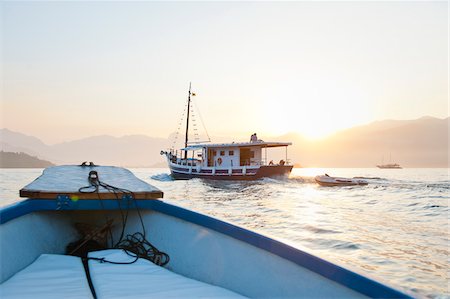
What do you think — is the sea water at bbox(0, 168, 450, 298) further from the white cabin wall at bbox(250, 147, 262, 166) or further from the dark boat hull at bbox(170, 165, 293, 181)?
the white cabin wall at bbox(250, 147, 262, 166)

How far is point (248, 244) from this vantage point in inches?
101

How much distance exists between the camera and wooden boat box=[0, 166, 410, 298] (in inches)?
82.9

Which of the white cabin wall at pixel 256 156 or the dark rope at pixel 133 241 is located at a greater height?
Result: the white cabin wall at pixel 256 156

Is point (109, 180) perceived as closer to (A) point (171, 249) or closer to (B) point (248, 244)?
(A) point (171, 249)

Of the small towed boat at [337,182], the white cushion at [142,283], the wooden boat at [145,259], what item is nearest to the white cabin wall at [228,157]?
the small towed boat at [337,182]

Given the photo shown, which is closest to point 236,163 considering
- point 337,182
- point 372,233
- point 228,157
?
point 228,157

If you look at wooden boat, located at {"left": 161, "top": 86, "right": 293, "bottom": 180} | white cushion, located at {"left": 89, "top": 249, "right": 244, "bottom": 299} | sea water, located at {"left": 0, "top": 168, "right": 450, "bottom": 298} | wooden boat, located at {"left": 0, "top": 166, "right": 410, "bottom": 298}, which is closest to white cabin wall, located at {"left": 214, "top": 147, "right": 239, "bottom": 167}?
wooden boat, located at {"left": 161, "top": 86, "right": 293, "bottom": 180}

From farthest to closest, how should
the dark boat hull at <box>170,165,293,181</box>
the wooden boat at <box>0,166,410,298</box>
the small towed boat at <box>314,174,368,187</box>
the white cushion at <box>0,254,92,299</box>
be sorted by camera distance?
the dark boat hull at <box>170,165,293,181</box> → the small towed boat at <box>314,174,368,187</box> → the white cushion at <box>0,254,92,299</box> → the wooden boat at <box>0,166,410,298</box>

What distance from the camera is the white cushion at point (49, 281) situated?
2.29m

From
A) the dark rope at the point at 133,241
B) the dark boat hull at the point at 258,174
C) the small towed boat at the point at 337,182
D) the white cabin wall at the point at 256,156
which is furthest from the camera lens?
the white cabin wall at the point at 256,156

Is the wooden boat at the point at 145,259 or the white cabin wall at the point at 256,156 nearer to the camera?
the wooden boat at the point at 145,259

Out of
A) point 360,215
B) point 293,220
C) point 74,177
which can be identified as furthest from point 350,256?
point 360,215

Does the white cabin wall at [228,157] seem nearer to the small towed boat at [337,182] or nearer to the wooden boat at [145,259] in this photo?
the small towed boat at [337,182]

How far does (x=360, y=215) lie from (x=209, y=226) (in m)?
10.7
